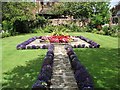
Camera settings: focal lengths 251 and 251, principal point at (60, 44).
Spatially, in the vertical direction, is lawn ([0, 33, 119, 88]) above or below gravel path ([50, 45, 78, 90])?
below

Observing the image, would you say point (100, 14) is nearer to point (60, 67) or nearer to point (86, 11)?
point (86, 11)

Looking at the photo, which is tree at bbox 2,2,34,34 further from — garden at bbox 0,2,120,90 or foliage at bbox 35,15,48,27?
garden at bbox 0,2,120,90

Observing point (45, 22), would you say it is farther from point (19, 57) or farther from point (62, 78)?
point (62, 78)

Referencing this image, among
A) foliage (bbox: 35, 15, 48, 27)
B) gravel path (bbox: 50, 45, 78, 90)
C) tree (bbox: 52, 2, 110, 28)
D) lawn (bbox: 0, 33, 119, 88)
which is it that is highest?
tree (bbox: 52, 2, 110, 28)

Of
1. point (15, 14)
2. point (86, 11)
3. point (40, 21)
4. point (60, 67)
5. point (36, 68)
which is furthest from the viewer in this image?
point (86, 11)

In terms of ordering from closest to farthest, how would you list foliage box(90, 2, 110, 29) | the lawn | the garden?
the garden, the lawn, foliage box(90, 2, 110, 29)

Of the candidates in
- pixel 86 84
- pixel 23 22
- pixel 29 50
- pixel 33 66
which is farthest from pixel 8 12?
pixel 86 84

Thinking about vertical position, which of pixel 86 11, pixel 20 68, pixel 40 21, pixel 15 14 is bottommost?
pixel 20 68

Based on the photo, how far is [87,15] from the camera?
44.0 m

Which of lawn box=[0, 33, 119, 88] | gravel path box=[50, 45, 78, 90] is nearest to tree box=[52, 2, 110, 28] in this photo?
lawn box=[0, 33, 119, 88]

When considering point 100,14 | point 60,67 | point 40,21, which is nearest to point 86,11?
point 100,14

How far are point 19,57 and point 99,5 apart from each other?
3173cm

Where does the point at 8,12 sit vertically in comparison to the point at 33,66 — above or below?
above

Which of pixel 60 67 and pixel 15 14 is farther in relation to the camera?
pixel 15 14
